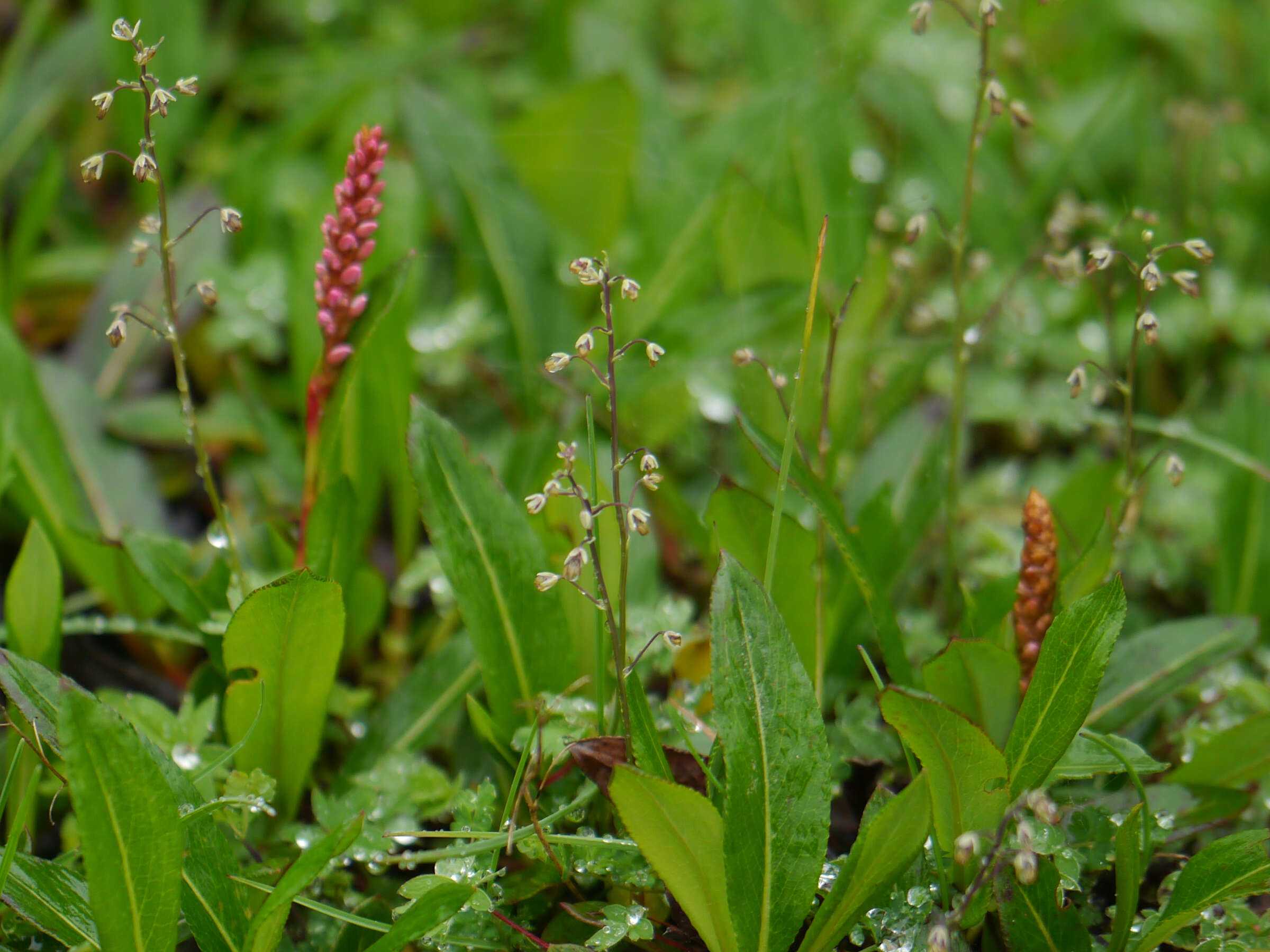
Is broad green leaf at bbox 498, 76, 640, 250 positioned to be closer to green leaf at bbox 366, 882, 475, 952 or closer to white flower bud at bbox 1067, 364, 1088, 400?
white flower bud at bbox 1067, 364, 1088, 400

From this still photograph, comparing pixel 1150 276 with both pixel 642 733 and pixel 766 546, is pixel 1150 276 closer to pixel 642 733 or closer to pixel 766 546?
pixel 766 546

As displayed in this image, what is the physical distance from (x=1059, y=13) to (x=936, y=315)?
2.30m

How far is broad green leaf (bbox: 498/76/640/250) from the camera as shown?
2.64 meters

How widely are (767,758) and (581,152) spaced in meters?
1.91

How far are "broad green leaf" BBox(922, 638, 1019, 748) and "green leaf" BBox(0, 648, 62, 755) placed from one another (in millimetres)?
1206

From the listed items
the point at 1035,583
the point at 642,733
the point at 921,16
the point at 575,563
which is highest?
the point at 921,16

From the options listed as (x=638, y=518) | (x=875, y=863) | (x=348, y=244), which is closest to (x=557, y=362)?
(x=638, y=518)

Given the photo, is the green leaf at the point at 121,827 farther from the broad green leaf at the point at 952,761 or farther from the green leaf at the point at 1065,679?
the green leaf at the point at 1065,679

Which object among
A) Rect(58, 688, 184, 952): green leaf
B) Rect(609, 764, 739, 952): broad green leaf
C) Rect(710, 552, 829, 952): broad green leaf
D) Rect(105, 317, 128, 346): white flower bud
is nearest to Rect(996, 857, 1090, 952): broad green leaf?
Rect(710, 552, 829, 952): broad green leaf

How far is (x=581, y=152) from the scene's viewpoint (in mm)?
2682

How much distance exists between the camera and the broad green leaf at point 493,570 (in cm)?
153

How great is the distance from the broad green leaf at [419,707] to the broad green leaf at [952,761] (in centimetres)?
78

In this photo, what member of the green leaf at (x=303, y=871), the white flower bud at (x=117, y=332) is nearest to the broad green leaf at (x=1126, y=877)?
the green leaf at (x=303, y=871)

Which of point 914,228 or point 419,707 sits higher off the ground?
point 914,228
